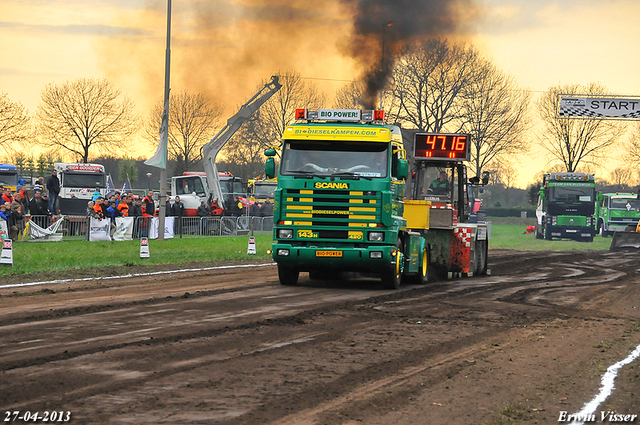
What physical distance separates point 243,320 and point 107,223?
18.1 metres

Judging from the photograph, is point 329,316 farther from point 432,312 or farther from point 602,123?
point 602,123

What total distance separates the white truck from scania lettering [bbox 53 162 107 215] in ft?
14.4

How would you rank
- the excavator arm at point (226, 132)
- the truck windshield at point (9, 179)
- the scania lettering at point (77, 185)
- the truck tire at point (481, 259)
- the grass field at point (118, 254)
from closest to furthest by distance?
the grass field at point (118, 254) < the truck tire at point (481, 259) < the excavator arm at point (226, 132) < the scania lettering at point (77, 185) < the truck windshield at point (9, 179)

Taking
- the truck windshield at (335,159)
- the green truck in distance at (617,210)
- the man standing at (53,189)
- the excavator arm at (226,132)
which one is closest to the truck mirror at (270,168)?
the truck windshield at (335,159)

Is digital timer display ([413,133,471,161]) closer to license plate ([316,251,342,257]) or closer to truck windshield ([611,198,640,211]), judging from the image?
license plate ([316,251,342,257])

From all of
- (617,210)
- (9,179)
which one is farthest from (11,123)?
(617,210)

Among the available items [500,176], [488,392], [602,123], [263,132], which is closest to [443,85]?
[263,132]

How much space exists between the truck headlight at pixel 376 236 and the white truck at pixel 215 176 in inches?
891

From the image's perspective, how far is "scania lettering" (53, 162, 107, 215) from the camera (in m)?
38.5

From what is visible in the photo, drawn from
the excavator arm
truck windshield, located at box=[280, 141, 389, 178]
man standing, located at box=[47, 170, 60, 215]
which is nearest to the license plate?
truck windshield, located at box=[280, 141, 389, 178]

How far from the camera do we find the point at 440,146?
18.8 metres

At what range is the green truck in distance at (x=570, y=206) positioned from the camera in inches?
1789

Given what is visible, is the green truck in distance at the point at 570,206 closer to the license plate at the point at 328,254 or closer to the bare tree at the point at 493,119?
the bare tree at the point at 493,119

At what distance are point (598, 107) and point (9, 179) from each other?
31714mm
